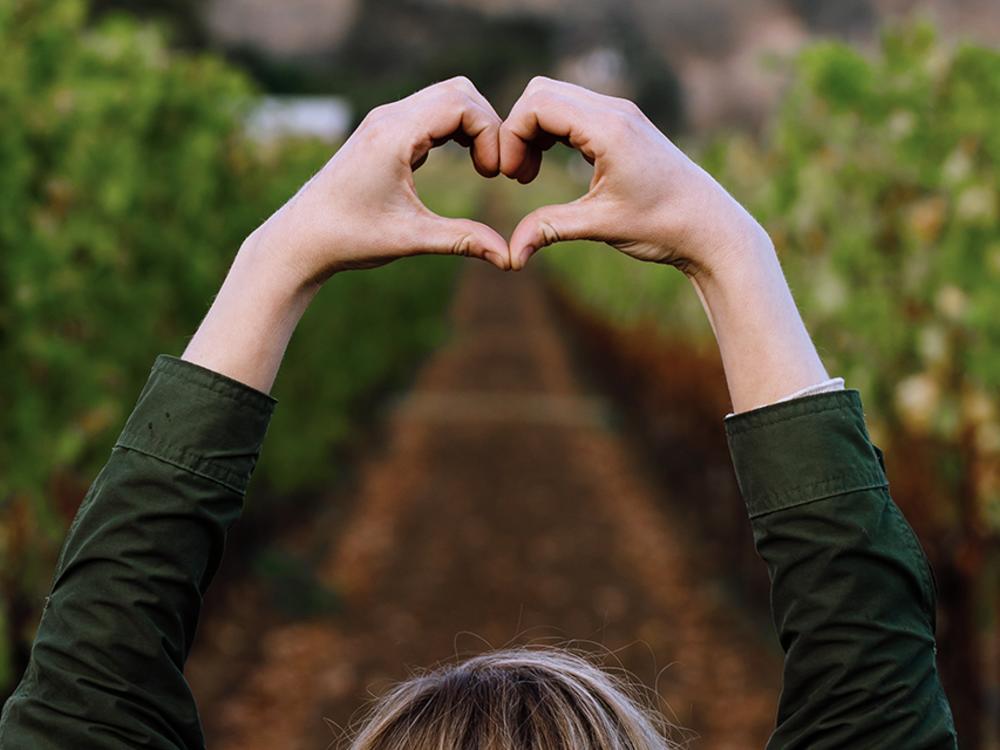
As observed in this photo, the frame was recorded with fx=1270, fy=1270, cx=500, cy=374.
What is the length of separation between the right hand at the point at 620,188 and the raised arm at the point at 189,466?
1.4 inches

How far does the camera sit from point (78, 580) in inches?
45.2

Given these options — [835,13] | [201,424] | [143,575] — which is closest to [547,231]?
[201,424]

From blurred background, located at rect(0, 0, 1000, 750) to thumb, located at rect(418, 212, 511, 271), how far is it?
0.46m

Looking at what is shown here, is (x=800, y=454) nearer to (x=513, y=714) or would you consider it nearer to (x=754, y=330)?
(x=754, y=330)

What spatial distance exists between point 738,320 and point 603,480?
10318mm

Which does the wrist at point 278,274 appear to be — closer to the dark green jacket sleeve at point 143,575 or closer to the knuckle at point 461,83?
the dark green jacket sleeve at point 143,575

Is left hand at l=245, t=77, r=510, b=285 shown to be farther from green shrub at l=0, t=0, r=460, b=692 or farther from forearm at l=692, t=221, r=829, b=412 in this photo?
green shrub at l=0, t=0, r=460, b=692

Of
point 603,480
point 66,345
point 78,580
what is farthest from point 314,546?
point 78,580

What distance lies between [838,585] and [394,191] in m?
0.53

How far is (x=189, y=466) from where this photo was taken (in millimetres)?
1154

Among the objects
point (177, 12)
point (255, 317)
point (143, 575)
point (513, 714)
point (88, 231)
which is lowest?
point (513, 714)

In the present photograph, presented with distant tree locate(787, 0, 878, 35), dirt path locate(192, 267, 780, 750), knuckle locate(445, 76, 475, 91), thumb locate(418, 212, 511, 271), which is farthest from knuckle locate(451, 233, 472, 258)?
distant tree locate(787, 0, 878, 35)

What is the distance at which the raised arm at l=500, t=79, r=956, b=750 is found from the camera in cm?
112

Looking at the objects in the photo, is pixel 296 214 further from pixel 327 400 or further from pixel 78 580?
pixel 327 400
